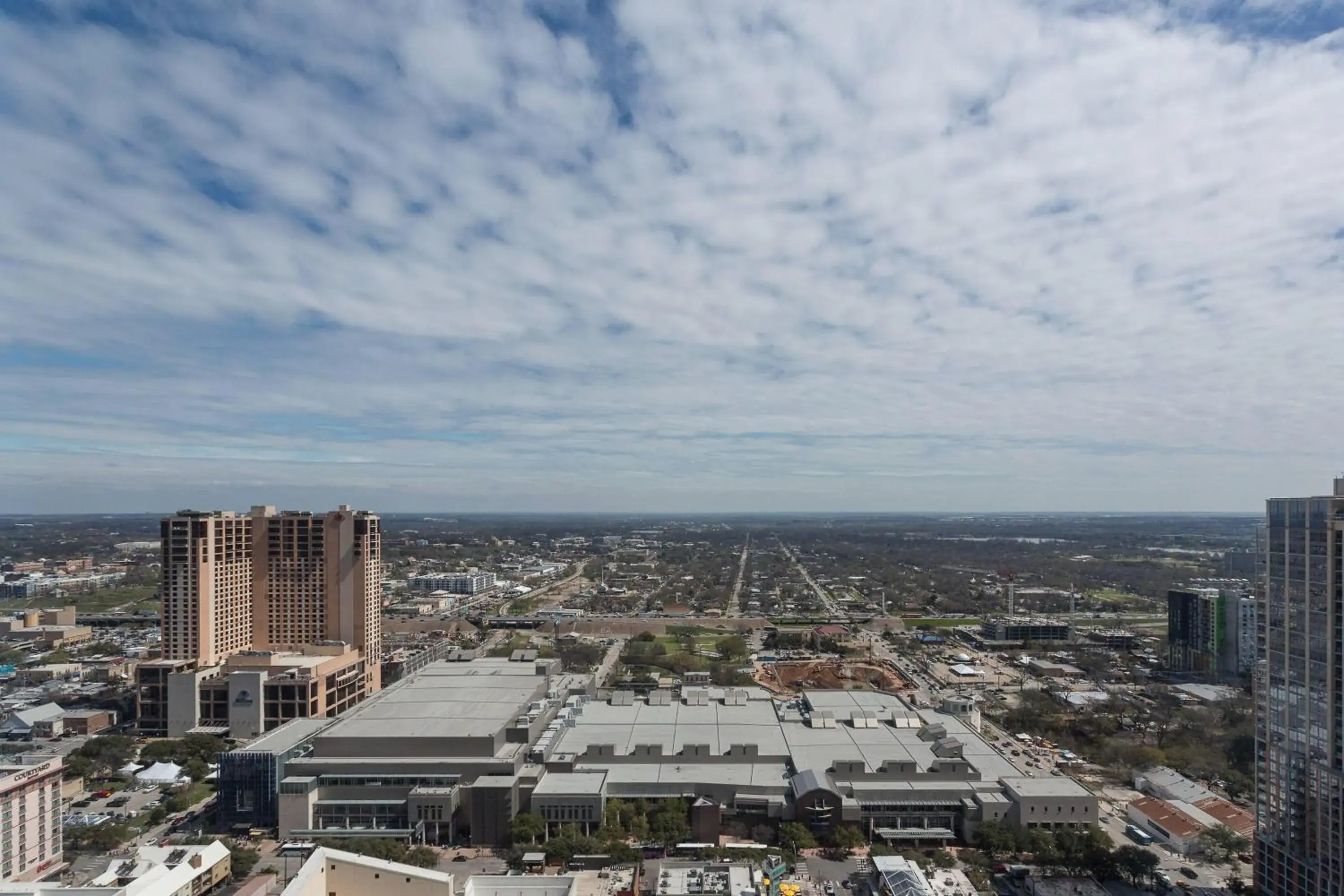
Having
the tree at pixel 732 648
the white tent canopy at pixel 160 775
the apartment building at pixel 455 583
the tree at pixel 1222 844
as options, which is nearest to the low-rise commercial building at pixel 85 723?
the white tent canopy at pixel 160 775

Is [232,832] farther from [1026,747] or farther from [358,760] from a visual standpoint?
[1026,747]

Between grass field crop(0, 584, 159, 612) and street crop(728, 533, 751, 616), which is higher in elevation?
grass field crop(0, 584, 159, 612)

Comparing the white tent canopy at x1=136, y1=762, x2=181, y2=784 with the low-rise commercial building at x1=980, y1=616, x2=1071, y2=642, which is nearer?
the white tent canopy at x1=136, y1=762, x2=181, y2=784

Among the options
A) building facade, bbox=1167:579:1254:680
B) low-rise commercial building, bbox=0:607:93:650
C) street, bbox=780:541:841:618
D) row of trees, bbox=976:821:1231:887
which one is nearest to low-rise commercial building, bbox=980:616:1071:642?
building facade, bbox=1167:579:1254:680

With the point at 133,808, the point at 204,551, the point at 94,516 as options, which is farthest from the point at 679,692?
the point at 94,516

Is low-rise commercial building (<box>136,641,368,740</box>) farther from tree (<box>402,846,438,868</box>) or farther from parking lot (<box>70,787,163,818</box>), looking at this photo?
tree (<box>402,846,438,868</box>)

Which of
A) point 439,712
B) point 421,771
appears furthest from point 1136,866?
point 439,712
